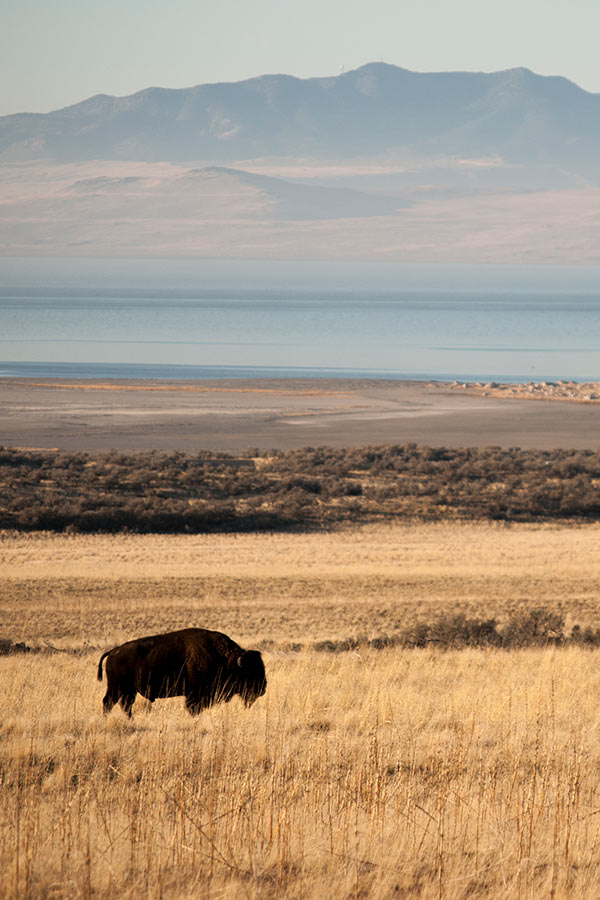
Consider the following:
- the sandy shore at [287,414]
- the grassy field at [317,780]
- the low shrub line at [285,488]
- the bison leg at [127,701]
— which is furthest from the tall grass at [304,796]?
→ the sandy shore at [287,414]

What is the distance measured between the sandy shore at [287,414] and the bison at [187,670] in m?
41.2

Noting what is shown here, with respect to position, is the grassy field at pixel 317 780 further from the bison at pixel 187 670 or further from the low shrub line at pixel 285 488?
the low shrub line at pixel 285 488

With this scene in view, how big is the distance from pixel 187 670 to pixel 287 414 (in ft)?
185

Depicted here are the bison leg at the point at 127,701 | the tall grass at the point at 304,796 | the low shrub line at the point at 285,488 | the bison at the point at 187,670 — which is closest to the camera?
the tall grass at the point at 304,796

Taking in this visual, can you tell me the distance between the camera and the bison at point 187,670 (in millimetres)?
7438

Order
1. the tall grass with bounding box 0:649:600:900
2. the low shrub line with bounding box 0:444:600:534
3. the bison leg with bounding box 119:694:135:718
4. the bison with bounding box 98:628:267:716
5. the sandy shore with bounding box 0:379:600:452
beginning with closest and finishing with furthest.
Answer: the tall grass with bounding box 0:649:600:900 < the bison with bounding box 98:628:267:716 < the bison leg with bounding box 119:694:135:718 < the low shrub line with bounding box 0:444:600:534 < the sandy shore with bounding box 0:379:600:452

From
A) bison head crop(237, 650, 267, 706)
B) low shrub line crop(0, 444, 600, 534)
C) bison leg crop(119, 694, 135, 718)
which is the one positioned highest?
bison head crop(237, 650, 267, 706)

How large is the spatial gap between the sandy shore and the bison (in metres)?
41.2

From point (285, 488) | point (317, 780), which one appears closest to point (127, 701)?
point (317, 780)

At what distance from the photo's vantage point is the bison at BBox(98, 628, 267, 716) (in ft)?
24.4

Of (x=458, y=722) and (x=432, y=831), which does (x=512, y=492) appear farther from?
(x=432, y=831)

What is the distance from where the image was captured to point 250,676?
755cm

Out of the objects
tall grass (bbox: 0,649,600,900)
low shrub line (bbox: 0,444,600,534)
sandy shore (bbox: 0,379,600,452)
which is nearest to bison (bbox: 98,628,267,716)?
tall grass (bbox: 0,649,600,900)

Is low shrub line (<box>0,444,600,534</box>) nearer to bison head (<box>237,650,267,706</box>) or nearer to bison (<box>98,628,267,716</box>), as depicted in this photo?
bison (<box>98,628,267,716</box>)
